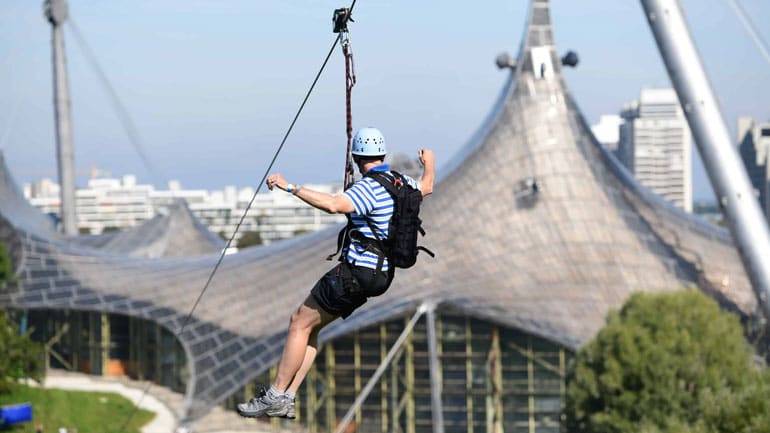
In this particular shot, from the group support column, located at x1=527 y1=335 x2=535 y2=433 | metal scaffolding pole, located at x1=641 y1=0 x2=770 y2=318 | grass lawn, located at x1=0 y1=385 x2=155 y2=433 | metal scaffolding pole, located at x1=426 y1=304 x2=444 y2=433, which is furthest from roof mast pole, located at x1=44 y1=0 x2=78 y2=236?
metal scaffolding pole, located at x1=641 y1=0 x2=770 y2=318

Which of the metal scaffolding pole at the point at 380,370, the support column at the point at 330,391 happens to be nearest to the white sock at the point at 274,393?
the metal scaffolding pole at the point at 380,370

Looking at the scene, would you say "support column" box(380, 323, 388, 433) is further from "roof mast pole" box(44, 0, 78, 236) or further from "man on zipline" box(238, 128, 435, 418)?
"roof mast pole" box(44, 0, 78, 236)

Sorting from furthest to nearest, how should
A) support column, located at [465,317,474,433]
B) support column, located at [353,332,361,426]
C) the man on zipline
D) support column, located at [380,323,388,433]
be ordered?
support column, located at [353,332,361,426] < support column, located at [380,323,388,433] < support column, located at [465,317,474,433] < the man on zipline

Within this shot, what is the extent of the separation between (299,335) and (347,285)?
22.4 inches

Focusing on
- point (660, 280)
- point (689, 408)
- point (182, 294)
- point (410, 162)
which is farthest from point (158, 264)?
point (689, 408)

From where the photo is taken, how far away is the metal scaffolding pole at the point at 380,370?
41281mm

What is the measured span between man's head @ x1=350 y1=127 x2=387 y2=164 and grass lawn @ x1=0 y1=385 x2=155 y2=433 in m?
28.5

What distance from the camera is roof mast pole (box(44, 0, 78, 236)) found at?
78312 mm

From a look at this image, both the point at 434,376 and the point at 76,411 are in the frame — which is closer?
the point at 434,376

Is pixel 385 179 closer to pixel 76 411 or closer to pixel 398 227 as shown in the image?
pixel 398 227

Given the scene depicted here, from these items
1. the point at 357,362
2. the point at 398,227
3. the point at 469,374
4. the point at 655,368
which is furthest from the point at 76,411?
the point at 398,227

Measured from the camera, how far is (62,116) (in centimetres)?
7838

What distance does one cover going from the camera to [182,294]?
165 feet

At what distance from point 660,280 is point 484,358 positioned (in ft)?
18.5
